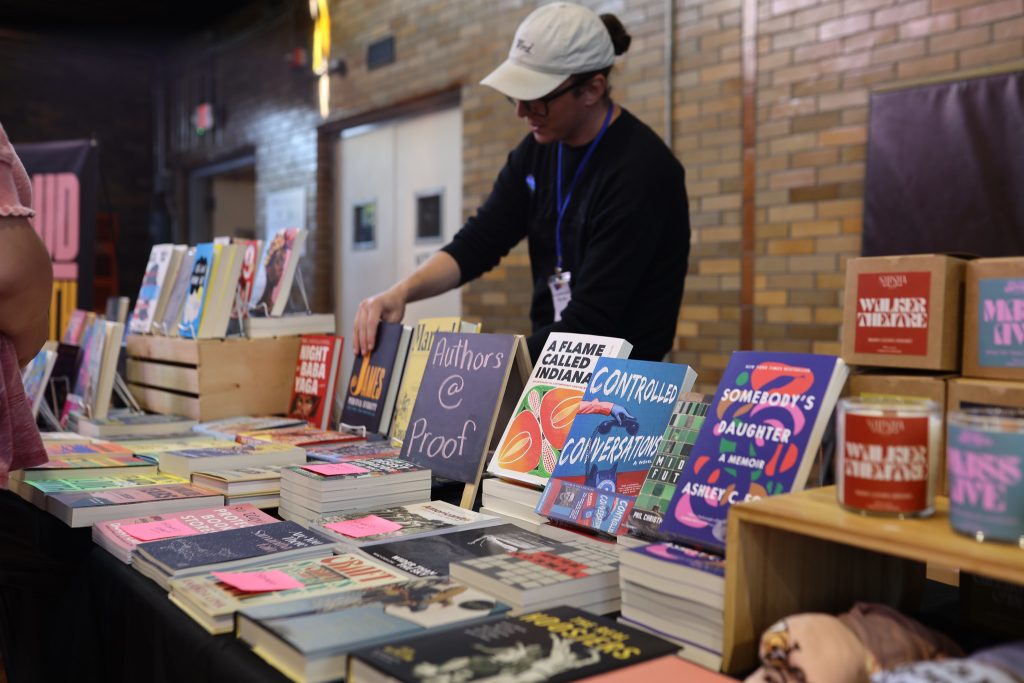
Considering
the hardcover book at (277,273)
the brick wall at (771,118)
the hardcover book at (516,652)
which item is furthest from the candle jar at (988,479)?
the brick wall at (771,118)

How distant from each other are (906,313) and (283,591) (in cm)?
82

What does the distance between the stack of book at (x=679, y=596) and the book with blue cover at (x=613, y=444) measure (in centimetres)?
16

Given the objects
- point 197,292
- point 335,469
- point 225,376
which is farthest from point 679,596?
point 197,292

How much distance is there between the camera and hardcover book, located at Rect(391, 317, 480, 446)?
190 cm

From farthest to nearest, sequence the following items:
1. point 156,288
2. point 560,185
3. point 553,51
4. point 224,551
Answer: point 156,288 < point 560,185 < point 553,51 < point 224,551

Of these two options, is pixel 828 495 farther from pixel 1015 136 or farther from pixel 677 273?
pixel 1015 136

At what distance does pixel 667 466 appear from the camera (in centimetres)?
110

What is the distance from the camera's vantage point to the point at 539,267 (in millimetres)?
2248

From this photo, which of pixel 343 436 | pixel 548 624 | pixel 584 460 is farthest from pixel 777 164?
pixel 548 624

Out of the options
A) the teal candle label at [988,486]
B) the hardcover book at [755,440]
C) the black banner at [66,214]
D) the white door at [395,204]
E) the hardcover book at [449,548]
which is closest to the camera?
the teal candle label at [988,486]

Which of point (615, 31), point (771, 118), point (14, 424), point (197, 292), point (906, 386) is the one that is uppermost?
point (771, 118)

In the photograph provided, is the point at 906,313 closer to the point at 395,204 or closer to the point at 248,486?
the point at 248,486

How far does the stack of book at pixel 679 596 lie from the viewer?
90 cm

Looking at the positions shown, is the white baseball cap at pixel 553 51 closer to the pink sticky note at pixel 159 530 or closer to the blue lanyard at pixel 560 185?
the blue lanyard at pixel 560 185
